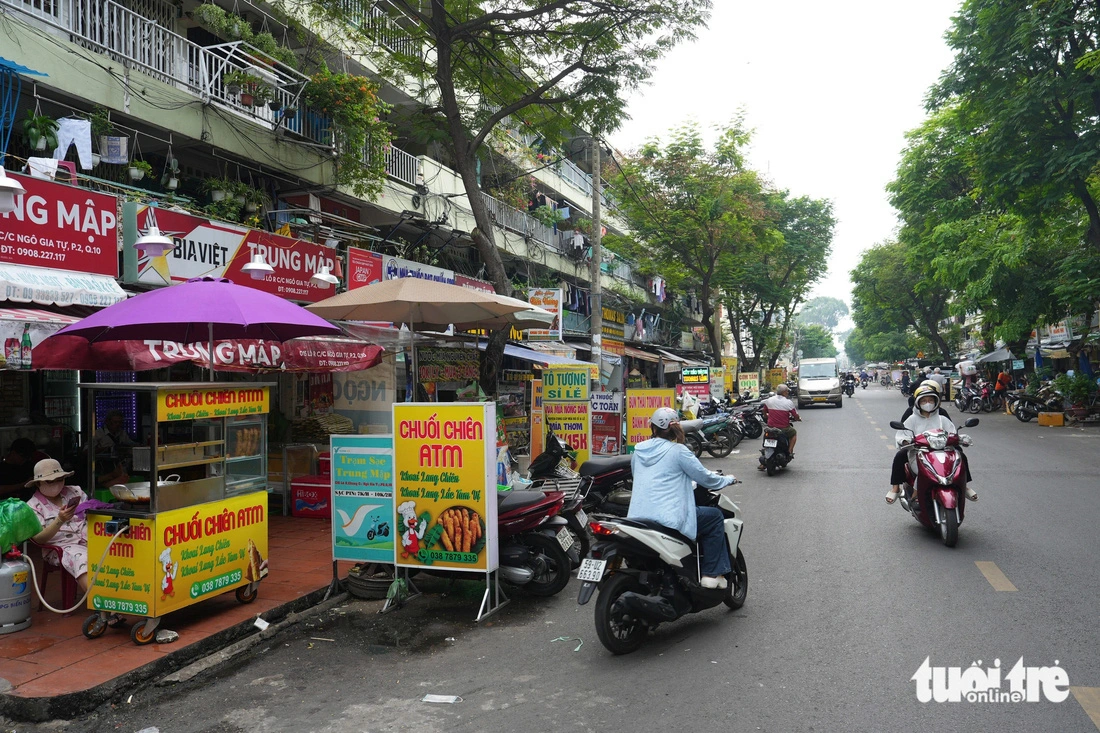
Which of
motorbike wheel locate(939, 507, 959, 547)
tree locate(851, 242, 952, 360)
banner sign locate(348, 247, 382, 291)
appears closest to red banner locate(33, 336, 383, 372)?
banner sign locate(348, 247, 382, 291)

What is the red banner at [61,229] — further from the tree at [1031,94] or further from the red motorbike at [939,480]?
the tree at [1031,94]

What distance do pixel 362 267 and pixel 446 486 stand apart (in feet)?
24.0

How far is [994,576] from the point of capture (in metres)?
6.29

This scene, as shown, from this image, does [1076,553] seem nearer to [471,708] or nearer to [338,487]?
[471,708]

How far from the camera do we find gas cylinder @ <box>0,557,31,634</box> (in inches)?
212

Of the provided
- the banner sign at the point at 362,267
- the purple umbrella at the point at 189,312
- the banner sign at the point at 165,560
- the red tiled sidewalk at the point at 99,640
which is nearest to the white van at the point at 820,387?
the banner sign at the point at 362,267

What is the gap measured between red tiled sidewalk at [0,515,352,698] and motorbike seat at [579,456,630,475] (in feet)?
9.35

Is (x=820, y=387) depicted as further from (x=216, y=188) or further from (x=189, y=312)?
(x=189, y=312)

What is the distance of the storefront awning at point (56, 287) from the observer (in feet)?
23.2

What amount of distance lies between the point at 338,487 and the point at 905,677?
14.6 ft

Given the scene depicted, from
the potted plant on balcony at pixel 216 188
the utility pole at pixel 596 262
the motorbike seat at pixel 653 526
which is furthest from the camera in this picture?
the utility pole at pixel 596 262

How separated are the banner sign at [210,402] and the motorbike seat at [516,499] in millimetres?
2062

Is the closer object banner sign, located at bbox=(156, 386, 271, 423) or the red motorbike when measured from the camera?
banner sign, located at bbox=(156, 386, 271, 423)

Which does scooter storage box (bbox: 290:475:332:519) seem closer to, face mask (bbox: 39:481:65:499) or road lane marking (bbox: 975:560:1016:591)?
face mask (bbox: 39:481:65:499)
